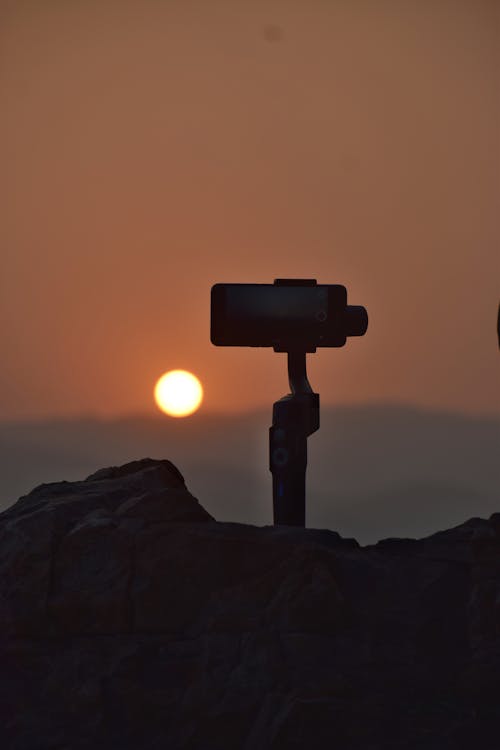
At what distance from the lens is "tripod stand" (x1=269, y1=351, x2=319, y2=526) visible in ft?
28.3

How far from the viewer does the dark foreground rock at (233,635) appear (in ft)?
22.0

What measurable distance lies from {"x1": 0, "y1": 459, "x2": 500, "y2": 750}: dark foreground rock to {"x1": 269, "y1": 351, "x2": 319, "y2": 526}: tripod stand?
872 mm

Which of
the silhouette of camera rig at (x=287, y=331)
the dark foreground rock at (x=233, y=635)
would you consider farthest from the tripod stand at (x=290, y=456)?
the dark foreground rock at (x=233, y=635)

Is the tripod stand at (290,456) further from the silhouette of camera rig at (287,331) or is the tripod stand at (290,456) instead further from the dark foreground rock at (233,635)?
the dark foreground rock at (233,635)

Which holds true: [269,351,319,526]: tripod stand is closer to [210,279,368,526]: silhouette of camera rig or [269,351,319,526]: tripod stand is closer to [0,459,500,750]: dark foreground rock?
[210,279,368,526]: silhouette of camera rig

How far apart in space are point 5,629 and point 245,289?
298cm

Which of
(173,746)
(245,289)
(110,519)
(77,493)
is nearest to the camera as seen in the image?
(173,746)

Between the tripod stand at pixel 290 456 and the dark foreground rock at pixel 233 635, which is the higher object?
the tripod stand at pixel 290 456

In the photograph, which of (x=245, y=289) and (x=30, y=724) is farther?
(x=245, y=289)

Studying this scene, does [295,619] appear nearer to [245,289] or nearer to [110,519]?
[110,519]

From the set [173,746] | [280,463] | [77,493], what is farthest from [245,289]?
[173,746]

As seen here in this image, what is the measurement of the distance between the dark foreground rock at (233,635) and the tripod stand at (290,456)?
872 mm

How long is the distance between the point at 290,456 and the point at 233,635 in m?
1.85

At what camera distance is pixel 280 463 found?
866 centimetres
